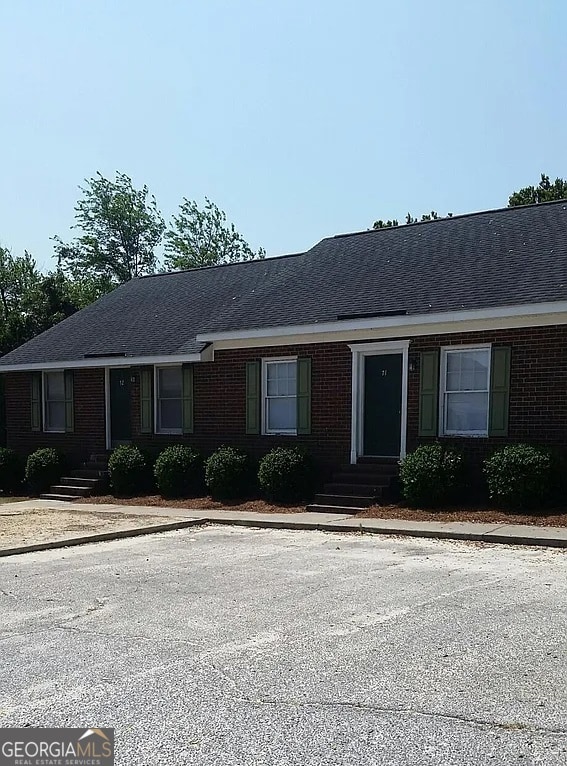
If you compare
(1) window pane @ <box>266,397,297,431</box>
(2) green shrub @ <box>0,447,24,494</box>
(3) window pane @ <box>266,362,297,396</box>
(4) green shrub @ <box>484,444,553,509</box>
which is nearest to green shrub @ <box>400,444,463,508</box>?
(4) green shrub @ <box>484,444,553,509</box>

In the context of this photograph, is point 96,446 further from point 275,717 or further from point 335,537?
point 275,717

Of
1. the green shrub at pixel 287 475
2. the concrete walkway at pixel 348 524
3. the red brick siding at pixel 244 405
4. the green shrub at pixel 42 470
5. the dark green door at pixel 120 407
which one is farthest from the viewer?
the dark green door at pixel 120 407

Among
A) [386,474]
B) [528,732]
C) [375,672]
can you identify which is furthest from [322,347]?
[528,732]

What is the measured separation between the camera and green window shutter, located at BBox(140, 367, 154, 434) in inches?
711

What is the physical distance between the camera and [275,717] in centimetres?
409

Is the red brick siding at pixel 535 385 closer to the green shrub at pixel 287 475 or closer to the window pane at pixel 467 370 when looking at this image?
the window pane at pixel 467 370

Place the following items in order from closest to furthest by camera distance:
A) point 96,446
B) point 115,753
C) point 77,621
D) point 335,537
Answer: point 115,753, point 77,621, point 335,537, point 96,446

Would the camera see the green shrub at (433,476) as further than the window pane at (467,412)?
No

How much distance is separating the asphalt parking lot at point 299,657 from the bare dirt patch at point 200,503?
4820 mm

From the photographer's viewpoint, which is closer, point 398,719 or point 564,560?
point 398,719

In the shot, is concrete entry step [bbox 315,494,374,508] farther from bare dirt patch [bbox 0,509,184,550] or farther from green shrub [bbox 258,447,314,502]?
bare dirt patch [bbox 0,509,184,550]

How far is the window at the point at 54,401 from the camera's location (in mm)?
20266

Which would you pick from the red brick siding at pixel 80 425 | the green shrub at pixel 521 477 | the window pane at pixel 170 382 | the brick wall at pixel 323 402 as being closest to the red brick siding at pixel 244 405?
the brick wall at pixel 323 402

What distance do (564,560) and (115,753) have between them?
20.8 feet
